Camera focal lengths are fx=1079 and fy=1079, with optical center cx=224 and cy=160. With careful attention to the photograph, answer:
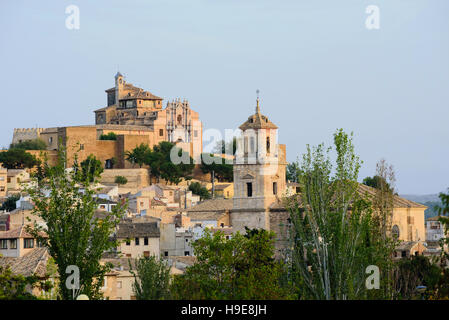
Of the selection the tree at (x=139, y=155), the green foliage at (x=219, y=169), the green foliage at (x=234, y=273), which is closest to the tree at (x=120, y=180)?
the tree at (x=139, y=155)

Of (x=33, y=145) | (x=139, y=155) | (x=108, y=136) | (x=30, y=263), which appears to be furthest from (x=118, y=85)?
(x=30, y=263)

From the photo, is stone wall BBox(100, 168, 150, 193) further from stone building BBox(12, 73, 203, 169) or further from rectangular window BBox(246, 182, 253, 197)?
rectangular window BBox(246, 182, 253, 197)

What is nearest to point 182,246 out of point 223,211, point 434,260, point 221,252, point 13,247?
point 223,211

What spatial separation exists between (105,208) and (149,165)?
27084 mm

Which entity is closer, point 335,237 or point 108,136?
point 335,237

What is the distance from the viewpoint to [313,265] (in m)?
21.7

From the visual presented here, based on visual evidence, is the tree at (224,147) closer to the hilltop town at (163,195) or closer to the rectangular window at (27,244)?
the hilltop town at (163,195)

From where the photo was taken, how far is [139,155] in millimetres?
97500

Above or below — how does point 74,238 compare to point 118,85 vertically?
below

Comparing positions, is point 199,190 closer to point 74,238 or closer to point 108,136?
point 108,136

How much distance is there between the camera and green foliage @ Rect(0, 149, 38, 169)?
3705 inches

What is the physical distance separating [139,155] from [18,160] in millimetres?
10847

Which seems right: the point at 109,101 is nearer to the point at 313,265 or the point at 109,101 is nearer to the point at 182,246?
the point at 182,246

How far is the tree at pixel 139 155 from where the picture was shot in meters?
97.3
